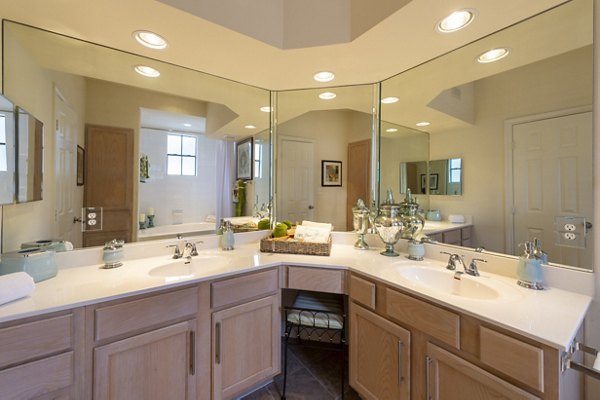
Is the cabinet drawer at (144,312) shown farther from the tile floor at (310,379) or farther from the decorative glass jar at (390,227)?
the decorative glass jar at (390,227)

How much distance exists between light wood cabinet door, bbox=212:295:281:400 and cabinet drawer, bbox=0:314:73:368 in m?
0.60

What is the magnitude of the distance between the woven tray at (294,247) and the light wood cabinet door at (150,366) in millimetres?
708

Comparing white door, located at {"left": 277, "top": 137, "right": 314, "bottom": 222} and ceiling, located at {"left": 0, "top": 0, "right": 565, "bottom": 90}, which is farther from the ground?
ceiling, located at {"left": 0, "top": 0, "right": 565, "bottom": 90}

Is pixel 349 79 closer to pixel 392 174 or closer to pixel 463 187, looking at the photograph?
pixel 392 174

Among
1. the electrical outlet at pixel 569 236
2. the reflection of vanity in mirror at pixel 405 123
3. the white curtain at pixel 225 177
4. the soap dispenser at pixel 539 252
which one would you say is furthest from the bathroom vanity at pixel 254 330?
the white curtain at pixel 225 177

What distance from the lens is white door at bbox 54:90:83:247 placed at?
1.42 metres

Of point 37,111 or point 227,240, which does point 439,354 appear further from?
point 37,111

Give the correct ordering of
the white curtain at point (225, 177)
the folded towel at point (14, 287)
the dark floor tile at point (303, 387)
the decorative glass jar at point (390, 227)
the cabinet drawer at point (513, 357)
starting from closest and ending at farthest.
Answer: the cabinet drawer at point (513, 357), the folded towel at point (14, 287), the dark floor tile at point (303, 387), the decorative glass jar at point (390, 227), the white curtain at point (225, 177)

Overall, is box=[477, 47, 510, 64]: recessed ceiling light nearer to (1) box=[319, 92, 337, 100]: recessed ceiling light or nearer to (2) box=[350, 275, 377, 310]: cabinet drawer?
(1) box=[319, 92, 337, 100]: recessed ceiling light

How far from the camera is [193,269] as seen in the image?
1652 millimetres

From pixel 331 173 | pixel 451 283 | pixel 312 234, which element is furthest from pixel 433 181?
pixel 312 234

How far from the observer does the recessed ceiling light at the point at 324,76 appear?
180cm

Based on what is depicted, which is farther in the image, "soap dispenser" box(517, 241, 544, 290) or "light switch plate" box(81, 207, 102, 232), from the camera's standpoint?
"light switch plate" box(81, 207, 102, 232)

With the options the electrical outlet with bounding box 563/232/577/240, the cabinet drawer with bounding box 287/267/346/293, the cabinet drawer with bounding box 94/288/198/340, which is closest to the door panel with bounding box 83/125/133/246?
the cabinet drawer with bounding box 94/288/198/340
